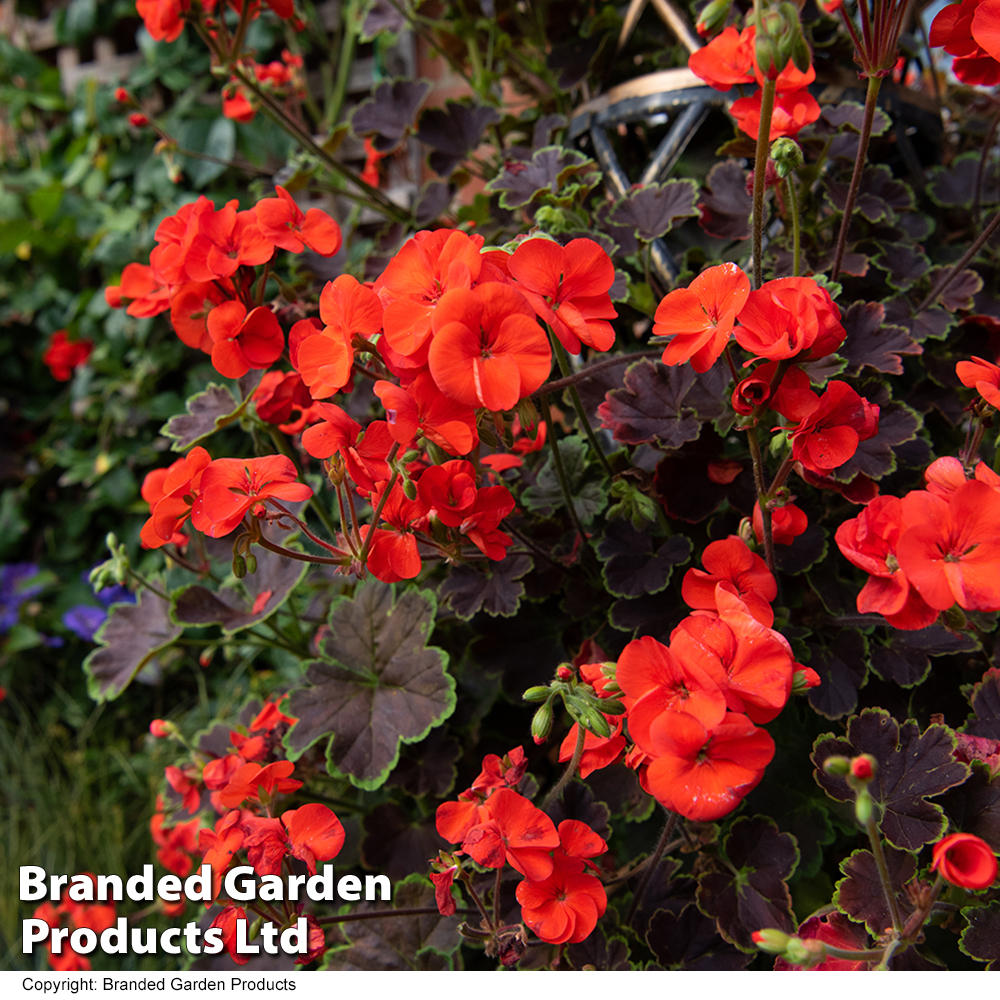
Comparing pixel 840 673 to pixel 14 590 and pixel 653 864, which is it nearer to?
pixel 653 864

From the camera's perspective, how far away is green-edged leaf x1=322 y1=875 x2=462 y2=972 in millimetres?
790

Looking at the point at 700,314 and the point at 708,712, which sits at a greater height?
the point at 700,314

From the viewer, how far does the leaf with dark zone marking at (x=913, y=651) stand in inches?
28.7

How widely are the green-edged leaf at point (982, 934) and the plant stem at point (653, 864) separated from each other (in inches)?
8.9

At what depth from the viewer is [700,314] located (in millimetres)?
584

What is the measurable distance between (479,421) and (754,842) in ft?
1.59

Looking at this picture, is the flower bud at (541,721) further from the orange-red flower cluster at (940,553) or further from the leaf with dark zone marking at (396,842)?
the leaf with dark zone marking at (396,842)

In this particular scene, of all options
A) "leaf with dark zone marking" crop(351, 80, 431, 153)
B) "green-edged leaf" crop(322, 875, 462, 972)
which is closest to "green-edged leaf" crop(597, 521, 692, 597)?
"green-edged leaf" crop(322, 875, 462, 972)

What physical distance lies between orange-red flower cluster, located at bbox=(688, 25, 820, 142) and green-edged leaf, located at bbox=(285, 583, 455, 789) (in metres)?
0.61

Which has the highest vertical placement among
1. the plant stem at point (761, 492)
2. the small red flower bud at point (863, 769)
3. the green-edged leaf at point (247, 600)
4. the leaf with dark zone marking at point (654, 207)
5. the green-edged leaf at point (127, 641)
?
the leaf with dark zone marking at point (654, 207)

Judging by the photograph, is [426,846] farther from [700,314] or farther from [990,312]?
[990,312]

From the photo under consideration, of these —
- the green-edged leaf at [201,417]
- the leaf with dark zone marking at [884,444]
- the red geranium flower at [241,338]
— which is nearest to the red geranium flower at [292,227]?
the red geranium flower at [241,338]

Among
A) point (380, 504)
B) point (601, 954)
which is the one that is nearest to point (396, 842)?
point (601, 954)
